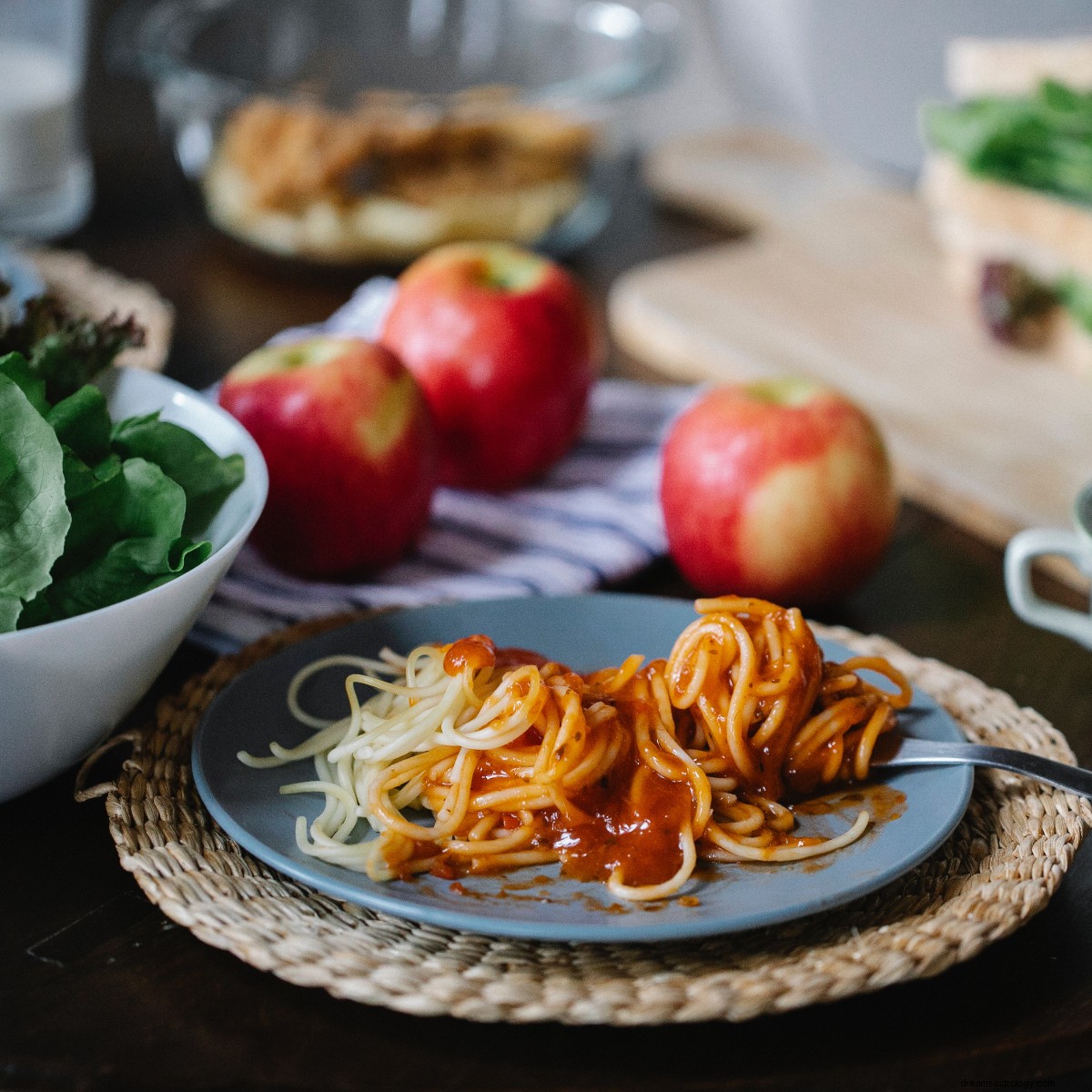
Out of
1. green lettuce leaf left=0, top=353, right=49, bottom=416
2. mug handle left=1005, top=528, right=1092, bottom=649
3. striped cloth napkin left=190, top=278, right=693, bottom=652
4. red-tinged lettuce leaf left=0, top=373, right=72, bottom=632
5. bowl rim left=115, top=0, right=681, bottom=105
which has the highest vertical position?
bowl rim left=115, top=0, right=681, bottom=105

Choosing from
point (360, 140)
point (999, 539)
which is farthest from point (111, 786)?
point (360, 140)

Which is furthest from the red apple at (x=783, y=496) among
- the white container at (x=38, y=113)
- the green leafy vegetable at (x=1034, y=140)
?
the white container at (x=38, y=113)

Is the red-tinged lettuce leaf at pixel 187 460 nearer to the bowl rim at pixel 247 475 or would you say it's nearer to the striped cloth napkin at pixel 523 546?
the bowl rim at pixel 247 475

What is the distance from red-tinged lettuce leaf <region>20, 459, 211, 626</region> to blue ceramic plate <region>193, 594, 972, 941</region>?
97 mm

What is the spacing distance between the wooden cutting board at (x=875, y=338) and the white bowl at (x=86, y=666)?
2.66 ft

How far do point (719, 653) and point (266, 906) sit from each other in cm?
31

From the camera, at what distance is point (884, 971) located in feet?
2.25

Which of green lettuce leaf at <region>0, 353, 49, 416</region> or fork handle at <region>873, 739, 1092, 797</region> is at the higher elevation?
green lettuce leaf at <region>0, 353, 49, 416</region>

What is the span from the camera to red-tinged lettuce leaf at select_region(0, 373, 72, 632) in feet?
2.52

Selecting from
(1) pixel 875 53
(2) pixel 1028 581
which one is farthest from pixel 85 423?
(1) pixel 875 53

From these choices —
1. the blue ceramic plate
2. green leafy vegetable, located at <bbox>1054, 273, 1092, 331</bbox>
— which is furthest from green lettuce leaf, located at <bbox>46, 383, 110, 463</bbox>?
green leafy vegetable, located at <bbox>1054, 273, 1092, 331</bbox>

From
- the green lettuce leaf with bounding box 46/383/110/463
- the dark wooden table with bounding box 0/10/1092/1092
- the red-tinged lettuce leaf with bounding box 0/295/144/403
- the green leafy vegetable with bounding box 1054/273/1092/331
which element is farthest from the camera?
the green leafy vegetable with bounding box 1054/273/1092/331

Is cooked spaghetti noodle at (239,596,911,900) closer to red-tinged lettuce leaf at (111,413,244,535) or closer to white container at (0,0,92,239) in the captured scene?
red-tinged lettuce leaf at (111,413,244,535)

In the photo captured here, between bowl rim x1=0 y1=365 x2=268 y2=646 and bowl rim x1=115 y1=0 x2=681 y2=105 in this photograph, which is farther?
bowl rim x1=115 y1=0 x2=681 y2=105
